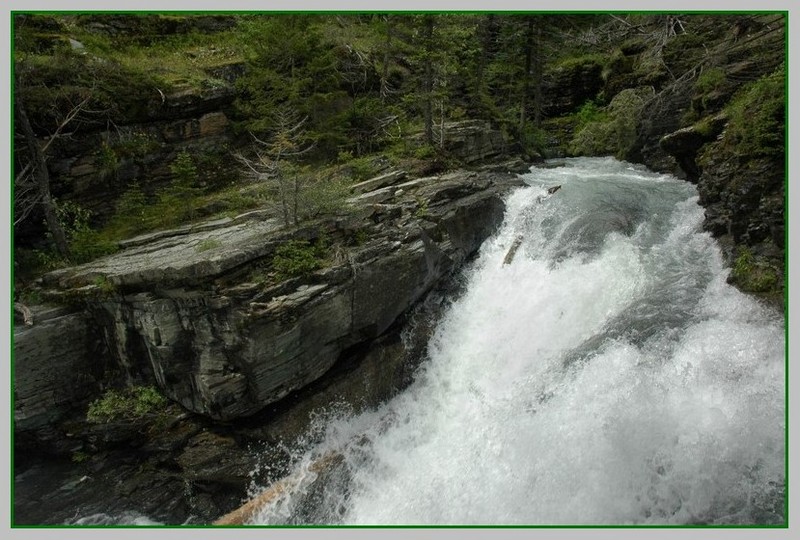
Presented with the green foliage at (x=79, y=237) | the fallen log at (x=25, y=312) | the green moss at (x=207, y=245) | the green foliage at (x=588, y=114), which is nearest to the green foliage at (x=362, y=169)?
the green moss at (x=207, y=245)

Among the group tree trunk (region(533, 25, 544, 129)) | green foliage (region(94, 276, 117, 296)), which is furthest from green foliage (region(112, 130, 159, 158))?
tree trunk (region(533, 25, 544, 129))

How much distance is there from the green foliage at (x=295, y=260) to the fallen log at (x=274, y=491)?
12.9 ft

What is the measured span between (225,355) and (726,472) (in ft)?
29.8

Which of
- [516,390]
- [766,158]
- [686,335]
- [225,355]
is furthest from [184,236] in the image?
[766,158]

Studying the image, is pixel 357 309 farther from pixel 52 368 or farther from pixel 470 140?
pixel 470 140

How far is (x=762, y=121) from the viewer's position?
1032cm

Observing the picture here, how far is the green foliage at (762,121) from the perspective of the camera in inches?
395

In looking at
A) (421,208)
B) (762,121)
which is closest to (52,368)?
(421,208)

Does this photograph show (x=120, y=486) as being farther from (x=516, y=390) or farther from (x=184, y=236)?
(x=516, y=390)

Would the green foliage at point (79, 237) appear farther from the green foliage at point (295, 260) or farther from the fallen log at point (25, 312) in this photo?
the green foliage at point (295, 260)

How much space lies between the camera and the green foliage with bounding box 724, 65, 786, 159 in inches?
395

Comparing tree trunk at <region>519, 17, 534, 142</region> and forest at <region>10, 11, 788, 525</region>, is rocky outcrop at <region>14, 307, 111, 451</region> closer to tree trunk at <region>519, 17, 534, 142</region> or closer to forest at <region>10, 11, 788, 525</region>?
forest at <region>10, 11, 788, 525</region>

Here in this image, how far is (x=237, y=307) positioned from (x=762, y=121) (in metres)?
12.3

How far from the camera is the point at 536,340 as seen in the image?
1049 centimetres
